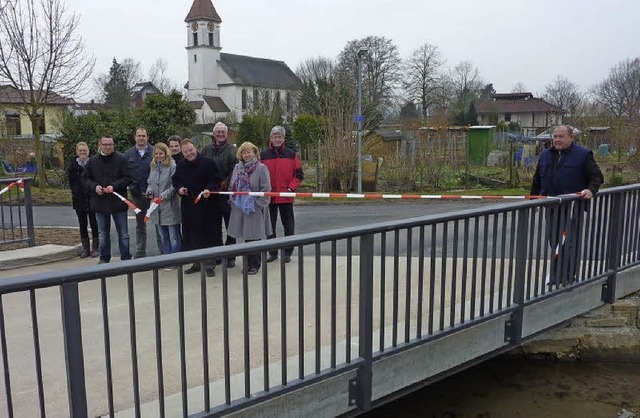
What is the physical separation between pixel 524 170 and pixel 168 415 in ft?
63.8

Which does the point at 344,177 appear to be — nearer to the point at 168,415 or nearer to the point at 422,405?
the point at 422,405

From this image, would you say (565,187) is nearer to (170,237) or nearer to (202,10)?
(170,237)

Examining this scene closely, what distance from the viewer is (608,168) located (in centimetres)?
2123

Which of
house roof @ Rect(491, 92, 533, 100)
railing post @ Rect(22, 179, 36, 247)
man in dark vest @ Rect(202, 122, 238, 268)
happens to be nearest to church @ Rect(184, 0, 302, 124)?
house roof @ Rect(491, 92, 533, 100)

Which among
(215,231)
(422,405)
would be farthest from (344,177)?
(422,405)

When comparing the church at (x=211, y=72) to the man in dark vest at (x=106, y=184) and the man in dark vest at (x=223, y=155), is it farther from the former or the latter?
the man in dark vest at (x=223, y=155)

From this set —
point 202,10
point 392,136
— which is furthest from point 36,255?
point 202,10

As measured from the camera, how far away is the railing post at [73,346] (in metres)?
2.41

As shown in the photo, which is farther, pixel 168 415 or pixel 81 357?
pixel 168 415

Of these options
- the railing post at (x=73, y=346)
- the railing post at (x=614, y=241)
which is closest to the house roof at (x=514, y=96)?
the railing post at (x=614, y=241)

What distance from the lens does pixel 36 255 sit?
792cm

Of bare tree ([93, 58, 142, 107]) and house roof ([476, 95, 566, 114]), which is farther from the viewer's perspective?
house roof ([476, 95, 566, 114])

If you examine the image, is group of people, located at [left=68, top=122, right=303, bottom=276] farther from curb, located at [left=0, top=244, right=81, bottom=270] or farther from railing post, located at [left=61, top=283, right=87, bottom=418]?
railing post, located at [left=61, top=283, right=87, bottom=418]

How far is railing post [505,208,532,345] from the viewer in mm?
4617
